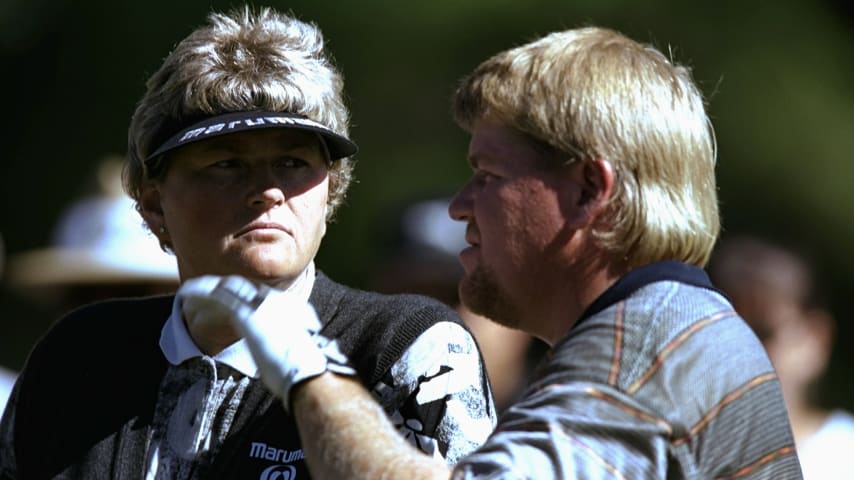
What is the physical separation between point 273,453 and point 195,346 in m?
0.33

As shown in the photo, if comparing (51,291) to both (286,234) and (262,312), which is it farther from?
(262,312)

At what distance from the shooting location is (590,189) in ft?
8.96

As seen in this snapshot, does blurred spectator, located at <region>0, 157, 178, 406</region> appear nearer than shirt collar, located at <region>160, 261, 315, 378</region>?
No

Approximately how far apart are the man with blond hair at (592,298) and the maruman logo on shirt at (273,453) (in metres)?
0.46

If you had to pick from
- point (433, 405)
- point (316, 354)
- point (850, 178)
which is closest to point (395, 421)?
point (433, 405)

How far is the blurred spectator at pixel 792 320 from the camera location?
507 centimetres

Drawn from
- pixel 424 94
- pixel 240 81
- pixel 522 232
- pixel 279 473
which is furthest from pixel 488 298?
pixel 424 94

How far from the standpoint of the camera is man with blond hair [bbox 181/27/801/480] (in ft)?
8.13

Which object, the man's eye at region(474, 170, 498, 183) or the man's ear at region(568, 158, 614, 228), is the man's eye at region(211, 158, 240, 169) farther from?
the man's ear at region(568, 158, 614, 228)

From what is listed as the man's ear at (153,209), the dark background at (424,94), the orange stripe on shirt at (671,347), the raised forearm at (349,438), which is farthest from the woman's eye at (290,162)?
the dark background at (424,94)

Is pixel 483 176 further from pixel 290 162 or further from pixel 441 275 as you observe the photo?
pixel 441 275

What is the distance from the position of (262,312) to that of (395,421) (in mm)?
494

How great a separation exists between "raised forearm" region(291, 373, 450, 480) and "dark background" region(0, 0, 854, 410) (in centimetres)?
421

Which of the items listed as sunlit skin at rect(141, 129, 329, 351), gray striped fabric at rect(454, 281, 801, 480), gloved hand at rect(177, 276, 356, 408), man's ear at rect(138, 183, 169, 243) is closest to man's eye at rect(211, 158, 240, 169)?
sunlit skin at rect(141, 129, 329, 351)
